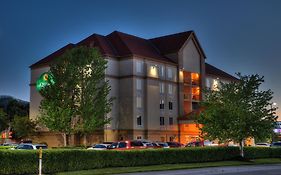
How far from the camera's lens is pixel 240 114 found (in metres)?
41.8

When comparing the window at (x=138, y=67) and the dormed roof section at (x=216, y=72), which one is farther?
the dormed roof section at (x=216, y=72)

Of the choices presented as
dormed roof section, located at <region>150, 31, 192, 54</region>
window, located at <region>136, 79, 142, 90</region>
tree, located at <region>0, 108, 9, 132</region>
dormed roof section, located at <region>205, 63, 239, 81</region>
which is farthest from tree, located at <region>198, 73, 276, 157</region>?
tree, located at <region>0, 108, 9, 132</region>

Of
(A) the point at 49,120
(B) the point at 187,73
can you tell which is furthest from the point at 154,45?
(A) the point at 49,120

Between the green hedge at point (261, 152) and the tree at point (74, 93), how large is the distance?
22.7m

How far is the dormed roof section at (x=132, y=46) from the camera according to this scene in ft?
241

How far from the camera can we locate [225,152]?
41.3 m

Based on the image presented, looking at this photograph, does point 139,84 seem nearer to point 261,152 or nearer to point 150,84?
point 150,84

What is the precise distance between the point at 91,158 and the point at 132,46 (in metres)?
48.2

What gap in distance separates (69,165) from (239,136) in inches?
787

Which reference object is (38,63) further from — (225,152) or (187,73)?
(225,152)

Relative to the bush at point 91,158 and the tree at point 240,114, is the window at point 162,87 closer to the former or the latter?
the tree at point 240,114

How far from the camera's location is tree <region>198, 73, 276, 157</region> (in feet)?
138

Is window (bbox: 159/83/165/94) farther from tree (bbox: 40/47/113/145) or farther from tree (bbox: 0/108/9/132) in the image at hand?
tree (bbox: 0/108/9/132)

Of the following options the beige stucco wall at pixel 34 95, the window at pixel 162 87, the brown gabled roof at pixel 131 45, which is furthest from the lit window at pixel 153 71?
the beige stucco wall at pixel 34 95
